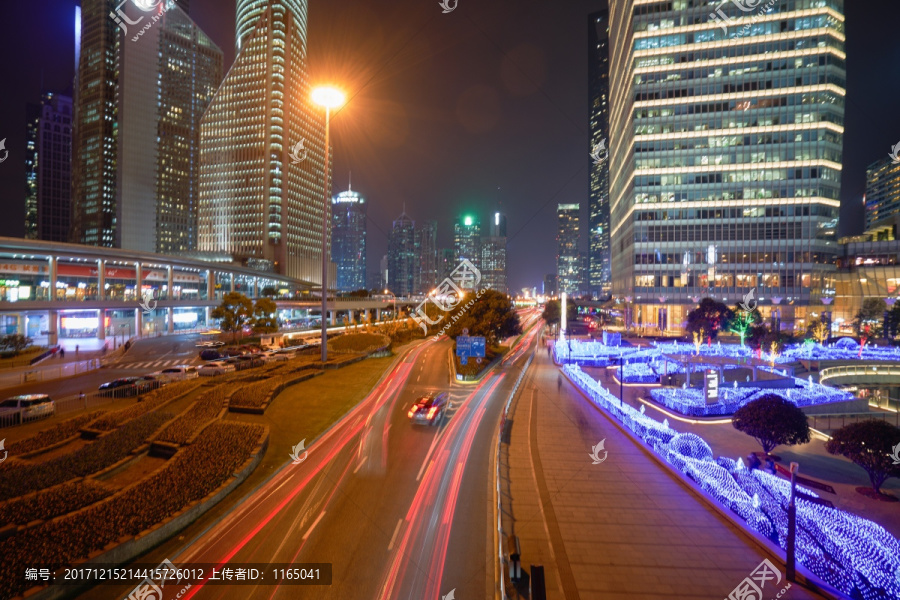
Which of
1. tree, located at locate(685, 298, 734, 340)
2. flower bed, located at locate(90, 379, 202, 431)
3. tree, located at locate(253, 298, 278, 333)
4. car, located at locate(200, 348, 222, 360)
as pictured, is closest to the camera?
flower bed, located at locate(90, 379, 202, 431)

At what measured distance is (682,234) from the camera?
77750mm

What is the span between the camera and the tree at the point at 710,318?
56.5 metres

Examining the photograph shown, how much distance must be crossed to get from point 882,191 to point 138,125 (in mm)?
291223

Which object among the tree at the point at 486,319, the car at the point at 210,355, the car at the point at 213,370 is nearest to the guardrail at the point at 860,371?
the tree at the point at 486,319

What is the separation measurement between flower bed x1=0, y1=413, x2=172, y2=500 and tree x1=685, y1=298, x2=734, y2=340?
60609 millimetres

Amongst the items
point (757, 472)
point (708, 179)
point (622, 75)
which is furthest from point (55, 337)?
point (622, 75)

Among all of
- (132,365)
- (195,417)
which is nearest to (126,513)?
(195,417)

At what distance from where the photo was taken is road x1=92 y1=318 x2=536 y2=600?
10.6 m

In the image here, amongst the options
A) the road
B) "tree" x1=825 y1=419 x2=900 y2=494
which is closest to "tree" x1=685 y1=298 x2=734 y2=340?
"tree" x1=825 y1=419 x2=900 y2=494

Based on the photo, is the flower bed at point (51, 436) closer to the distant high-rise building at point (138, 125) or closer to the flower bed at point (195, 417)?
the flower bed at point (195, 417)

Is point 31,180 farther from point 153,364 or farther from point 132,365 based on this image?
point 153,364

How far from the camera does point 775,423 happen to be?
1962 cm

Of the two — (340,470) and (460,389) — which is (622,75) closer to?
→ (460,389)

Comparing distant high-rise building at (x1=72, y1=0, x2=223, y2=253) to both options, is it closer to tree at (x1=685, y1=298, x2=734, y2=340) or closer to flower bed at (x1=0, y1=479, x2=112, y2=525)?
flower bed at (x1=0, y1=479, x2=112, y2=525)
